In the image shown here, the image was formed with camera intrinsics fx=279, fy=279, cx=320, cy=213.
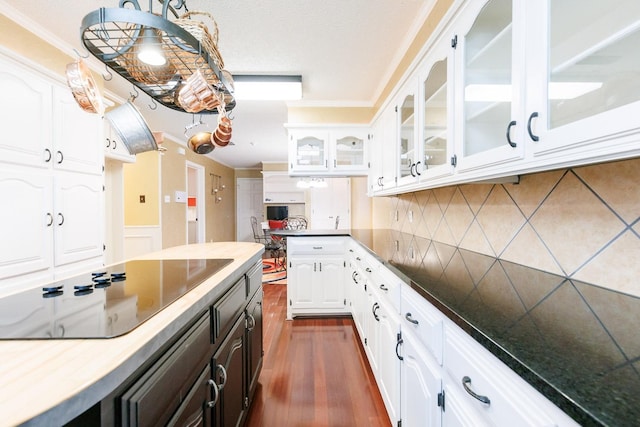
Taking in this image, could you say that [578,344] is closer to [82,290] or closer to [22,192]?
[82,290]

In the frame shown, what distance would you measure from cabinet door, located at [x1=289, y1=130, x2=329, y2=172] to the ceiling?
1.39 feet

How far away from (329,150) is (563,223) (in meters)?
2.36

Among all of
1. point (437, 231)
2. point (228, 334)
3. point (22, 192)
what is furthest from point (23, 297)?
point (437, 231)

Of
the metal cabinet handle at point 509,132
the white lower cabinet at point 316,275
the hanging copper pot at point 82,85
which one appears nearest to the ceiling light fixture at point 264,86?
the white lower cabinet at point 316,275

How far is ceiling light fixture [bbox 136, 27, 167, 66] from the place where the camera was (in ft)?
2.85

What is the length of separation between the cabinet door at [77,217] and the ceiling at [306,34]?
1.03 metres

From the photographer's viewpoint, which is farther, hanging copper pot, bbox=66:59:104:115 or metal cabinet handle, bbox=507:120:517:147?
hanging copper pot, bbox=66:59:104:115

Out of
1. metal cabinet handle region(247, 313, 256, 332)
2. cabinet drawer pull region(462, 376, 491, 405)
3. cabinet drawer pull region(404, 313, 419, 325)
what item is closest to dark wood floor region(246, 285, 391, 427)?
metal cabinet handle region(247, 313, 256, 332)

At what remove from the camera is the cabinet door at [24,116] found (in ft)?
5.32

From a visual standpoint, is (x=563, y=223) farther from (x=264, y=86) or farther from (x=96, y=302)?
(x=264, y=86)

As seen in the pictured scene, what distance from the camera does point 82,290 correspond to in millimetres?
906

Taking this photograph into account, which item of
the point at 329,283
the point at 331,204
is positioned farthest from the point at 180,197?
the point at 329,283

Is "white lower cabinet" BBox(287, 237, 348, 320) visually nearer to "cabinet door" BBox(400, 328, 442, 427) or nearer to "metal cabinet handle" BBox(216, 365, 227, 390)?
"cabinet door" BBox(400, 328, 442, 427)

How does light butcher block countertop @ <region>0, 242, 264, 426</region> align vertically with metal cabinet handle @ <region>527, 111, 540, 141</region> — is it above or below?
below
